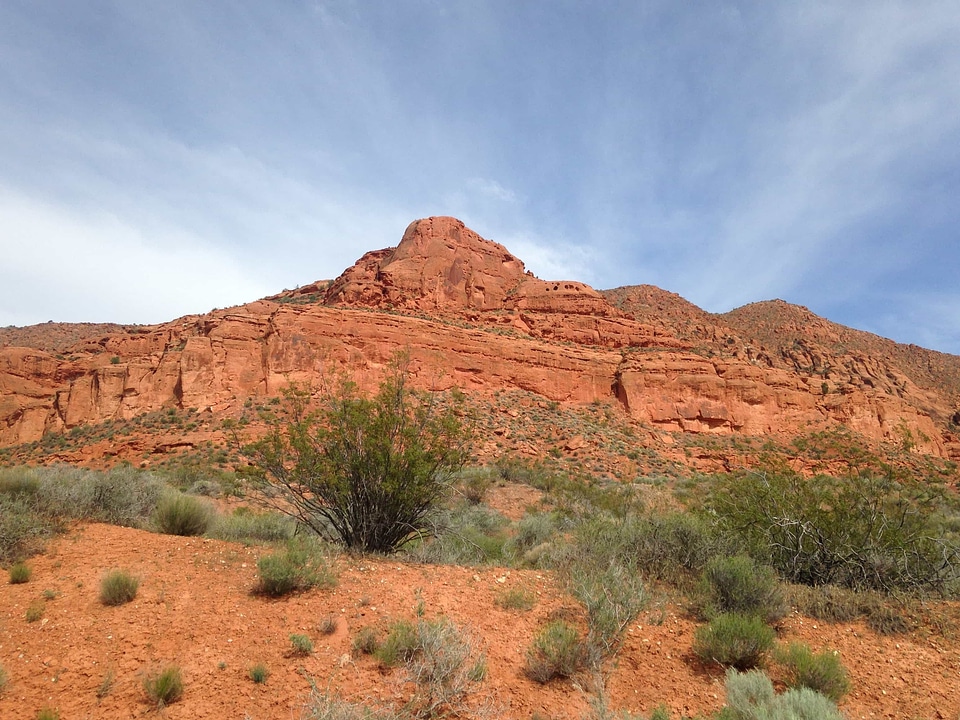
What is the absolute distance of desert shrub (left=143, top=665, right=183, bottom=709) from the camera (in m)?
3.99

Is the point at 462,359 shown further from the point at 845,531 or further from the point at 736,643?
the point at 736,643

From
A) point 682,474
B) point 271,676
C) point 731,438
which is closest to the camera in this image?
point 271,676

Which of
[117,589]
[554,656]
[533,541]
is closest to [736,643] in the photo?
[554,656]

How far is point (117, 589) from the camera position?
5145mm

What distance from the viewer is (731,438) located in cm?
3712

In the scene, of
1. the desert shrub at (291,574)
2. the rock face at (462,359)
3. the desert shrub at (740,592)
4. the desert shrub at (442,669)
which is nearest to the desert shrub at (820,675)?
the desert shrub at (740,592)

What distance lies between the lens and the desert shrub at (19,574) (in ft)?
17.8

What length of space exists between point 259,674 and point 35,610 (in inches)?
96.7

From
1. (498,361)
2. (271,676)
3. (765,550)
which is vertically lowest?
(271,676)

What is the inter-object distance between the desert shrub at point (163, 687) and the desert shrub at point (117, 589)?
1355 mm

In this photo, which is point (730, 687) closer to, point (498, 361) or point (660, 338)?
point (498, 361)

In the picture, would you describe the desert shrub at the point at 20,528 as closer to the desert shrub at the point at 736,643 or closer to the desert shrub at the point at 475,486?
the desert shrub at the point at 736,643

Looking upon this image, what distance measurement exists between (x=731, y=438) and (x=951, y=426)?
27.5 m

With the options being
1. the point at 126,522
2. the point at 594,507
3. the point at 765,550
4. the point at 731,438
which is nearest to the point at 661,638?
the point at 765,550
